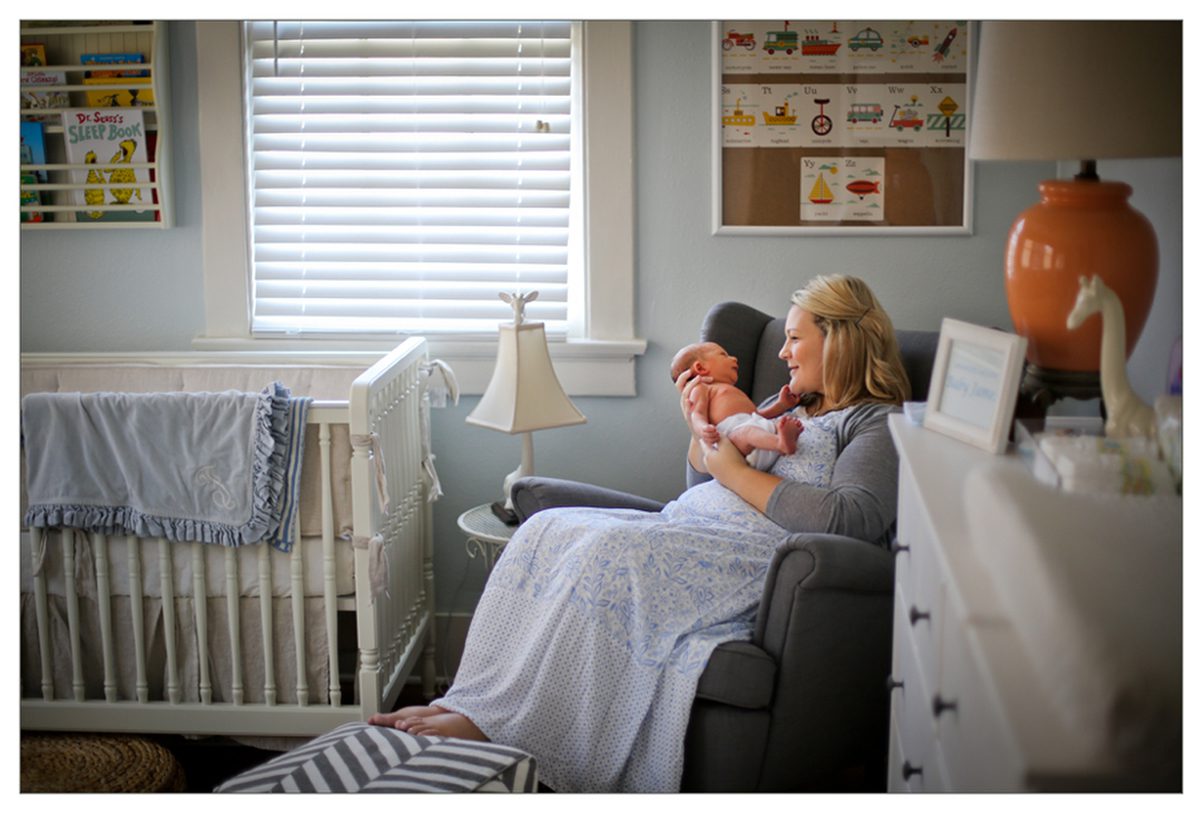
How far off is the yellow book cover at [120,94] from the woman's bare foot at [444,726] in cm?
163

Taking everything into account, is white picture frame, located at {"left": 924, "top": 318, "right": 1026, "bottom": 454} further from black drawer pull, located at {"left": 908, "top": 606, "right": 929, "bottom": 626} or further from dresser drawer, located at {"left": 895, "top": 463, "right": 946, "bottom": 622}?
black drawer pull, located at {"left": 908, "top": 606, "right": 929, "bottom": 626}

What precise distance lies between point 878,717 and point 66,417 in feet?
5.28

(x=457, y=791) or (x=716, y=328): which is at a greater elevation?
(x=716, y=328)

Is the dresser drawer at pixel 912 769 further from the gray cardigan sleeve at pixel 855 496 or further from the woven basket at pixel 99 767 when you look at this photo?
the woven basket at pixel 99 767

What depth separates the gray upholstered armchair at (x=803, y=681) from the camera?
6.13 feet

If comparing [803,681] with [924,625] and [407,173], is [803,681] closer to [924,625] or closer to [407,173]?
[924,625]

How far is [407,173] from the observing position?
2855 millimetres

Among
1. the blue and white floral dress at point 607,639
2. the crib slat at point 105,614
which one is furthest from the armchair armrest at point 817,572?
the crib slat at point 105,614

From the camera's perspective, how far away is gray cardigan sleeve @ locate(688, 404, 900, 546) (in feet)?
6.56

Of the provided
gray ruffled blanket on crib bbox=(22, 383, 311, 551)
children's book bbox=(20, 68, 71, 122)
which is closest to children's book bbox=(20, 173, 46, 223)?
children's book bbox=(20, 68, 71, 122)
